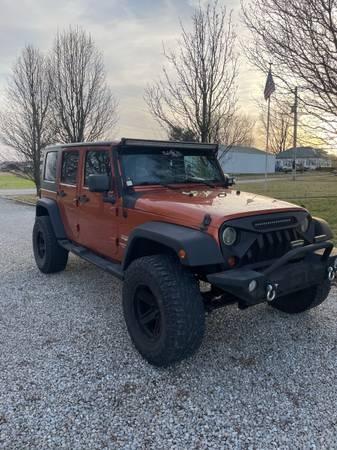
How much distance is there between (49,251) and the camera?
5598mm

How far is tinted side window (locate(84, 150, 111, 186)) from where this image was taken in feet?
13.8

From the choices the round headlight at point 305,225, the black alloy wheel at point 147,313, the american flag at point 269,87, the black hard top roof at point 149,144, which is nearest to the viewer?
the black alloy wheel at point 147,313

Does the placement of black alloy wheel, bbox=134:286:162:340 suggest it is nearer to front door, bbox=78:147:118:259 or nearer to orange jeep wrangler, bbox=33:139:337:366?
orange jeep wrangler, bbox=33:139:337:366

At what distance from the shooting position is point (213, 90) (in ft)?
30.1

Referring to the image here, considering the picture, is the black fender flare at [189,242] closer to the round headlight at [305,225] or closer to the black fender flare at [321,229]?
the round headlight at [305,225]

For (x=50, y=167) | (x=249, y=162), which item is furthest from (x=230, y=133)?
(x=249, y=162)

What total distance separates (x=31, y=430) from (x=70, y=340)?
1.24 metres

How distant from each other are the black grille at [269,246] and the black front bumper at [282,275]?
0.44ft

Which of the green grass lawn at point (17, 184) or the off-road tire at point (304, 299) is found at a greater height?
the green grass lawn at point (17, 184)

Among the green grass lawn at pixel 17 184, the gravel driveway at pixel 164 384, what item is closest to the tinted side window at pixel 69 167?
the gravel driveway at pixel 164 384

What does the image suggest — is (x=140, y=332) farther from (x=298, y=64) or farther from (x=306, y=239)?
(x=298, y=64)

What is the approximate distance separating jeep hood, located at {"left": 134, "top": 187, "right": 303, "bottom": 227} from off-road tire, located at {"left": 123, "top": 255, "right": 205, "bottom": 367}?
396mm

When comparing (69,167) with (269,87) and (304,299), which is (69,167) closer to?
(304,299)

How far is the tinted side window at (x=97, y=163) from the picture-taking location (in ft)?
13.8
